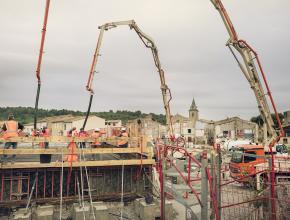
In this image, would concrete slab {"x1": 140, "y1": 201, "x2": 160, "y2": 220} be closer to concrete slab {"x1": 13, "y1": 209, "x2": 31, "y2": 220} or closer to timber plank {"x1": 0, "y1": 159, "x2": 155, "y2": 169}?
timber plank {"x1": 0, "y1": 159, "x2": 155, "y2": 169}

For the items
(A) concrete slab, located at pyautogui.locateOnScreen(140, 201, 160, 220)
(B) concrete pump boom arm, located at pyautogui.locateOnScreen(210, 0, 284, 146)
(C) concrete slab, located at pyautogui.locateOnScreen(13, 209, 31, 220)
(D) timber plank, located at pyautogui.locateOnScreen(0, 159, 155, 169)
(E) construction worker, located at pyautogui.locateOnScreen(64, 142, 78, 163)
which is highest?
(B) concrete pump boom arm, located at pyautogui.locateOnScreen(210, 0, 284, 146)

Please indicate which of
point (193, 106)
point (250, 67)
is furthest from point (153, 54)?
point (193, 106)

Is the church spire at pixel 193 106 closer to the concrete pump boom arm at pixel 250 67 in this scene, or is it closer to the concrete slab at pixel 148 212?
the concrete pump boom arm at pixel 250 67

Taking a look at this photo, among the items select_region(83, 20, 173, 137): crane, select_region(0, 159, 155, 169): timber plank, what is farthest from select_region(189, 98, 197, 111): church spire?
select_region(0, 159, 155, 169): timber plank

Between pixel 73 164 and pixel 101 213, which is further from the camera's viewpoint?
pixel 73 164

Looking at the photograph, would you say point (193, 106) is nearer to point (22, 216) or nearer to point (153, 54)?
point (153, 54)

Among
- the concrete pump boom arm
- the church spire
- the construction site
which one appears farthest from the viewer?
the church spire

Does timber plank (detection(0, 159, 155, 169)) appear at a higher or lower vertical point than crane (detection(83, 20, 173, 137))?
lower

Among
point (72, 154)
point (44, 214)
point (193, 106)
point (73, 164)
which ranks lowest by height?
point (44, 214)

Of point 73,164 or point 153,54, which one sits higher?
point 153,54

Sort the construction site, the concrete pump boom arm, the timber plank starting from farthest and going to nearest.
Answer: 1. the concrete pump boom arm
2. the timber plank
3. the construction site

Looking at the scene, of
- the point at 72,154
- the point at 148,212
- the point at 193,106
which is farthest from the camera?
the point at 193,106

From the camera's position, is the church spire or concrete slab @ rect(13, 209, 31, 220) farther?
the church spire

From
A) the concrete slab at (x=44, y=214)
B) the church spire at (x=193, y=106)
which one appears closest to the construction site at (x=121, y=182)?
the concrete slab at (x=44, y=214)
